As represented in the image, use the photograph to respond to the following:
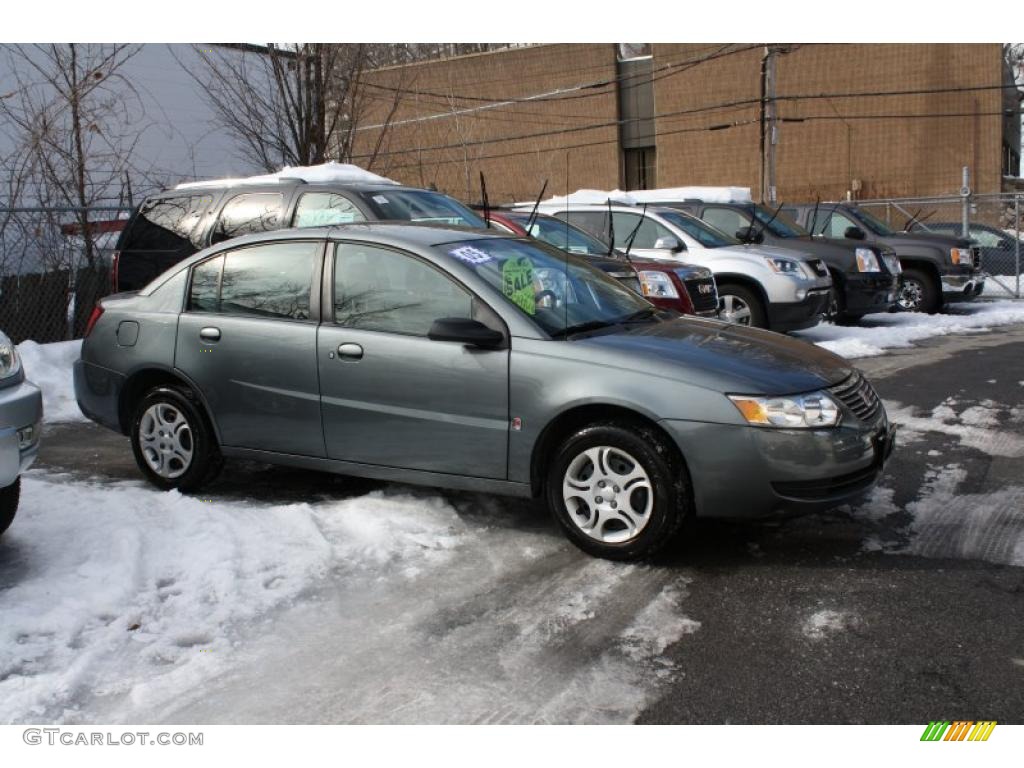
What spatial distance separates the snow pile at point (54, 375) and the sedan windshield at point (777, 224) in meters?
8.86

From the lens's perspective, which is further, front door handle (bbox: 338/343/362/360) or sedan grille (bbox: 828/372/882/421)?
front door handle (bbox: 338/343/362/360)

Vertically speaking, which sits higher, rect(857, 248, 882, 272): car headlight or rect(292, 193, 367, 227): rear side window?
rect(292, 193, 367, 227): rear side window

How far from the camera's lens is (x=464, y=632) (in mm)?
4051

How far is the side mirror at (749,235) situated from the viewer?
12.8 metres

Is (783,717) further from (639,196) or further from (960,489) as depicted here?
(639,196)

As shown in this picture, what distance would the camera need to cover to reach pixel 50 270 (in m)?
11.5

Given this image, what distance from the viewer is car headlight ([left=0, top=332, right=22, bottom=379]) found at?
15.8 ft

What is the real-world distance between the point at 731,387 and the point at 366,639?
6.36 feet

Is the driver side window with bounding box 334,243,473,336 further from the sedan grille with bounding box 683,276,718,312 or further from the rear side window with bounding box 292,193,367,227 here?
the sedan grille with bounding box 683,276,718,312

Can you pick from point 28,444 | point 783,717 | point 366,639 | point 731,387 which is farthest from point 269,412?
point 783,717

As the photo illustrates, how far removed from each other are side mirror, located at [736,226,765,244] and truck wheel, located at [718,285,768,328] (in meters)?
1.15

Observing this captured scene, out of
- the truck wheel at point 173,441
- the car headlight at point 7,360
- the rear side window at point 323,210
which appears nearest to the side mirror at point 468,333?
the truck wheel at point 173,441

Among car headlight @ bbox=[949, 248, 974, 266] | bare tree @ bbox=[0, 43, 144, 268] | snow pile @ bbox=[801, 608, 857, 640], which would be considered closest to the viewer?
snow pile @ bbox=[801, 608, 857, 640]
